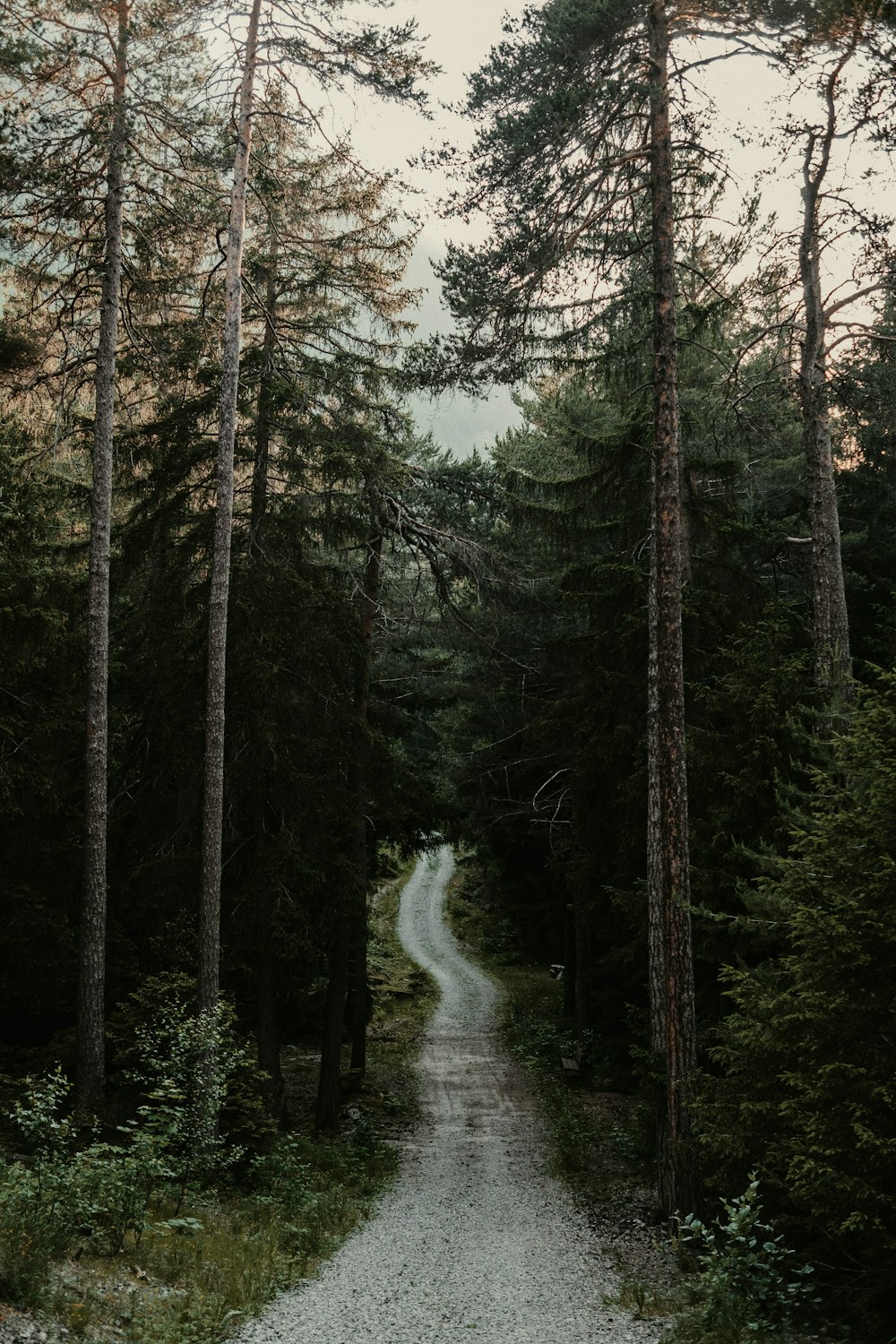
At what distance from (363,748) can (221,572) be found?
4.63 metres

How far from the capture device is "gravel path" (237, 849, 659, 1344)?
25.3 ft

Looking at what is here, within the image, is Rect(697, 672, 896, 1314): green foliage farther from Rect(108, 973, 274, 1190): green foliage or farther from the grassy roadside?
Rect(108, 973, 274, 1190): green foliage

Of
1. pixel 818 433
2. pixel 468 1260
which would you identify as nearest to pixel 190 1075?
pixel 468 1260

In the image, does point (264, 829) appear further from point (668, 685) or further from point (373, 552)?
point (668, 685)

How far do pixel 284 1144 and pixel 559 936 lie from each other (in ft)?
70.6

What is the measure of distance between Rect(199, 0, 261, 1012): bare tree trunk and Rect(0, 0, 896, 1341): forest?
6cm

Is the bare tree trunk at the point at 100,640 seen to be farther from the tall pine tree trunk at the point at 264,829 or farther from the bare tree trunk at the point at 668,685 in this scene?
the bare tree trunk at the point at 668,685

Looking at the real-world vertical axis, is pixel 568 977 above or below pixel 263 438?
below

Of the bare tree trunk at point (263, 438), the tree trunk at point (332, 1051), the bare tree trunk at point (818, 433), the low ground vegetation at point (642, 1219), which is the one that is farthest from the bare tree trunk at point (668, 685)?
the tree trunk at point (332, 1051)

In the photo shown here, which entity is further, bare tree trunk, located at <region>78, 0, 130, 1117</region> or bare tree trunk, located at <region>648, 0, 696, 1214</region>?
bare tree trunk, located at <region>78, 0, 130, 1117</region>

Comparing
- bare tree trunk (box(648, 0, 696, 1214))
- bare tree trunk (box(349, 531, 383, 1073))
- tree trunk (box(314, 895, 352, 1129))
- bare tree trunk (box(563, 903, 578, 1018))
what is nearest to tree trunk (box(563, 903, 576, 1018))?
bare tree trunk (box(563, 903, 578, 1018))

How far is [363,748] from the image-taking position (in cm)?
1652

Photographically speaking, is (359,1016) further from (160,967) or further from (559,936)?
(559,936)

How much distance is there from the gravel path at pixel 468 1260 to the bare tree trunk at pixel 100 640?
426cm
